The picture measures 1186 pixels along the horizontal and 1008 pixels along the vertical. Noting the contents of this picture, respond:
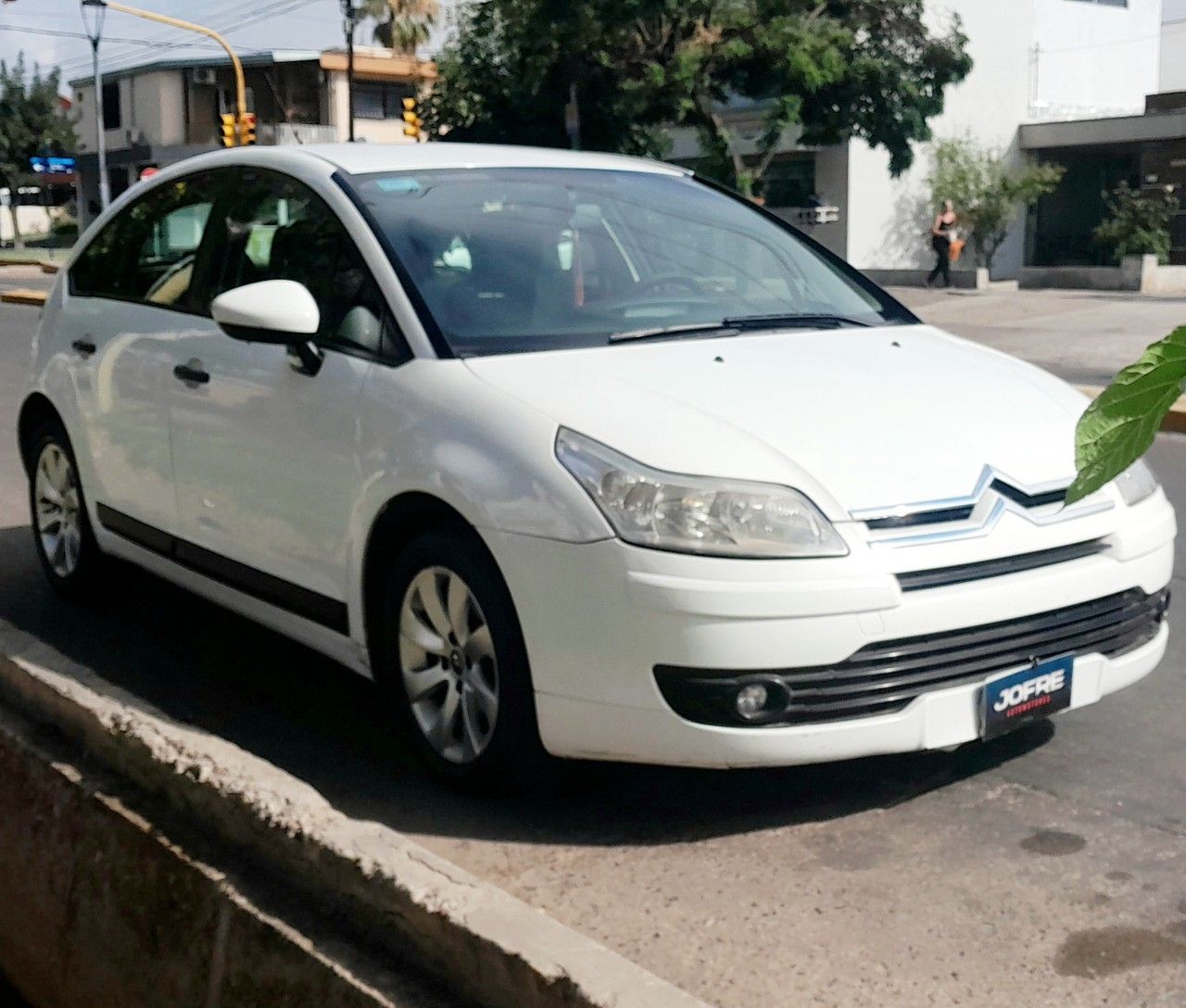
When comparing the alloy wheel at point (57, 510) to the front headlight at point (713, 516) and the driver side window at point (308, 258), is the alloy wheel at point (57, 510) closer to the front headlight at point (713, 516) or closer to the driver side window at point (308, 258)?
the driver side window at point (308, 258)

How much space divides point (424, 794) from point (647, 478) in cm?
108

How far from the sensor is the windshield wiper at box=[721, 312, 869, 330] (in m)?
4.56

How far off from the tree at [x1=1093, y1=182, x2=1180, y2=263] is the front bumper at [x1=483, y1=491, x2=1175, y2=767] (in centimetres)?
2909

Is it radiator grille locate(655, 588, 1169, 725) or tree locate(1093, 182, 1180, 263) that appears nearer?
radiator grille locate(655, 588, 1169, 725)

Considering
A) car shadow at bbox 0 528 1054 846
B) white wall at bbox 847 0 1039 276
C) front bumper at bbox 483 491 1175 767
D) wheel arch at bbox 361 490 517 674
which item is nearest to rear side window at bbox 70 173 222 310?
car shadow at bbox 0 528 1054 846

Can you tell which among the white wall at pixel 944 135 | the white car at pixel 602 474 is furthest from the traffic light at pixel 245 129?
the white car at pixel 602 474

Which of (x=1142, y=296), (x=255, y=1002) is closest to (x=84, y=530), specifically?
(x=255, y=1002)

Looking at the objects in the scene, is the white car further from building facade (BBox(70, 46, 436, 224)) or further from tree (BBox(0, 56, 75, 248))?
tree (BBox(0, 56, 75, 248))

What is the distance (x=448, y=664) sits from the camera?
396cm

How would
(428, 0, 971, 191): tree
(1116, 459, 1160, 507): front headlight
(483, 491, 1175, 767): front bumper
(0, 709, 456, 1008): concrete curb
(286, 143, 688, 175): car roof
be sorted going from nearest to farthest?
(0, 709, 456, 1008): concrete curb
(483, 491, 1175, 767): front bumper
(1116, 459, 1160, 507): front headlight
(286, 143, 688, 175): car roof
(428, 0, 971, 191): tree

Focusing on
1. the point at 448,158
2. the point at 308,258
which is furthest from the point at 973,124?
the point at 308,258

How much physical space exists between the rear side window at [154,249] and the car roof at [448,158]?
0.48m

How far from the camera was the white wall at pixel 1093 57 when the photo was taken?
36.9 m

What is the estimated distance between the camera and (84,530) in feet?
19.3
